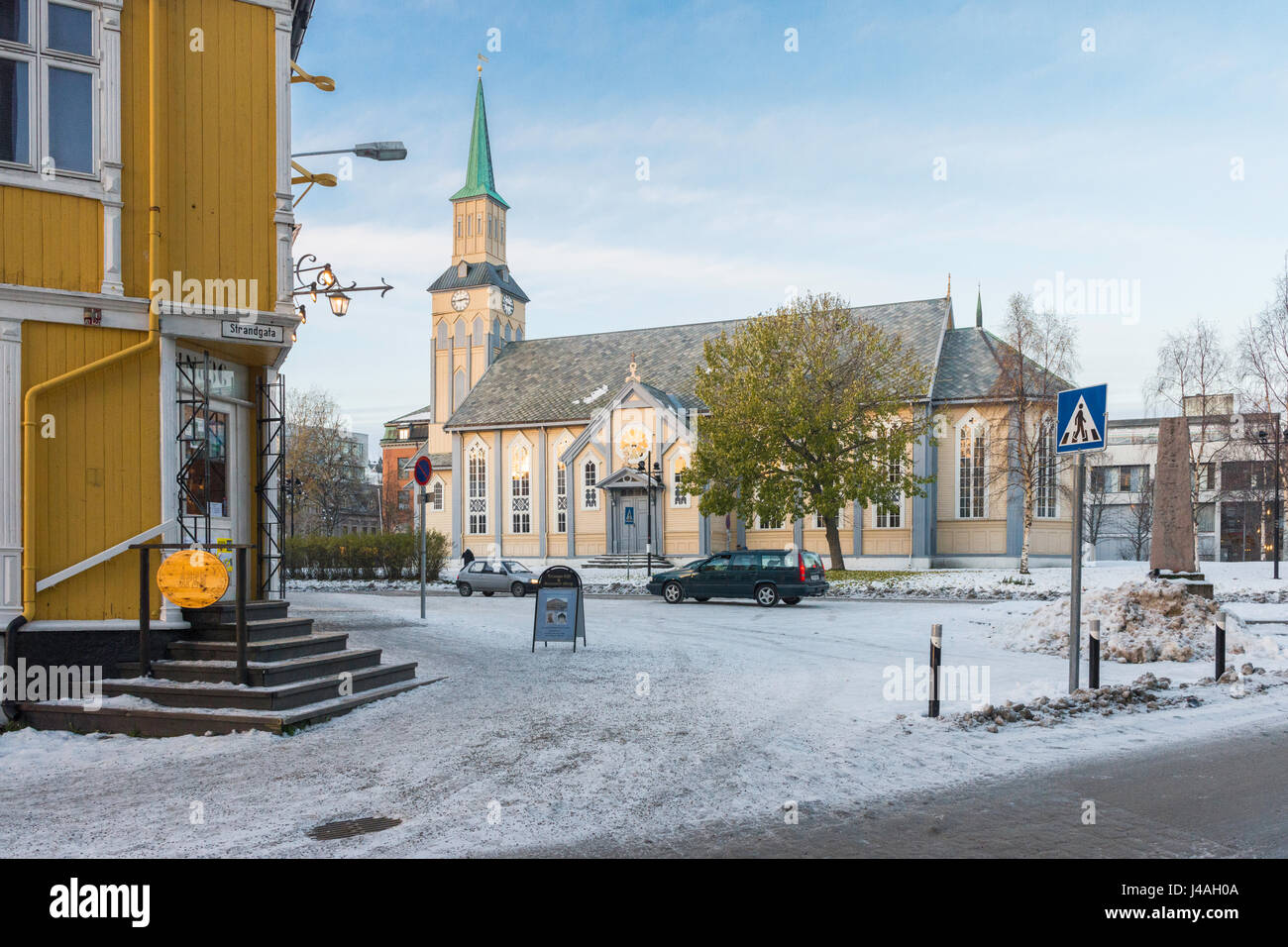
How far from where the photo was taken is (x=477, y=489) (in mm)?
51625

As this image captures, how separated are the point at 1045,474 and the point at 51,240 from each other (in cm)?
3881

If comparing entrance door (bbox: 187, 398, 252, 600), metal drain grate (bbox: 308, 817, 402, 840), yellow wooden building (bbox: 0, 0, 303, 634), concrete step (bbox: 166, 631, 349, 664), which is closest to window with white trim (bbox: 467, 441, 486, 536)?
entrance door (bbox: 187, 398, 252, 600)

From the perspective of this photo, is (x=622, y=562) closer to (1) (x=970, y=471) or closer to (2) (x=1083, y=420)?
(1) (x=970, y=471)

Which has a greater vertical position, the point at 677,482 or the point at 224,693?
the point at 677,482

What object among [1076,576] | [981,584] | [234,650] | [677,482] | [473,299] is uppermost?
[473,299]

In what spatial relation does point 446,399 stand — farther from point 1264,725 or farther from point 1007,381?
point 1264,725

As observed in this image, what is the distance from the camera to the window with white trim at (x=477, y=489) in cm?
5134

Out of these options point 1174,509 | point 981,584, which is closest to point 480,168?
point 981,584

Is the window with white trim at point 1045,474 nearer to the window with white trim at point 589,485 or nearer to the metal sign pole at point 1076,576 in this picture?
the window with white trim at point 589,485

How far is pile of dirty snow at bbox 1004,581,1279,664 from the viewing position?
13.6m

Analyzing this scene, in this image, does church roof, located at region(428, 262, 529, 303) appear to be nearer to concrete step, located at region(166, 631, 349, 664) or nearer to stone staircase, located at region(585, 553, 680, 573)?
stone staircase, located at region(585, 553, 680, 573)

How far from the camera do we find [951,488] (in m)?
42.6

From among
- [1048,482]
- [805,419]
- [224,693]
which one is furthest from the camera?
[1048,482]
